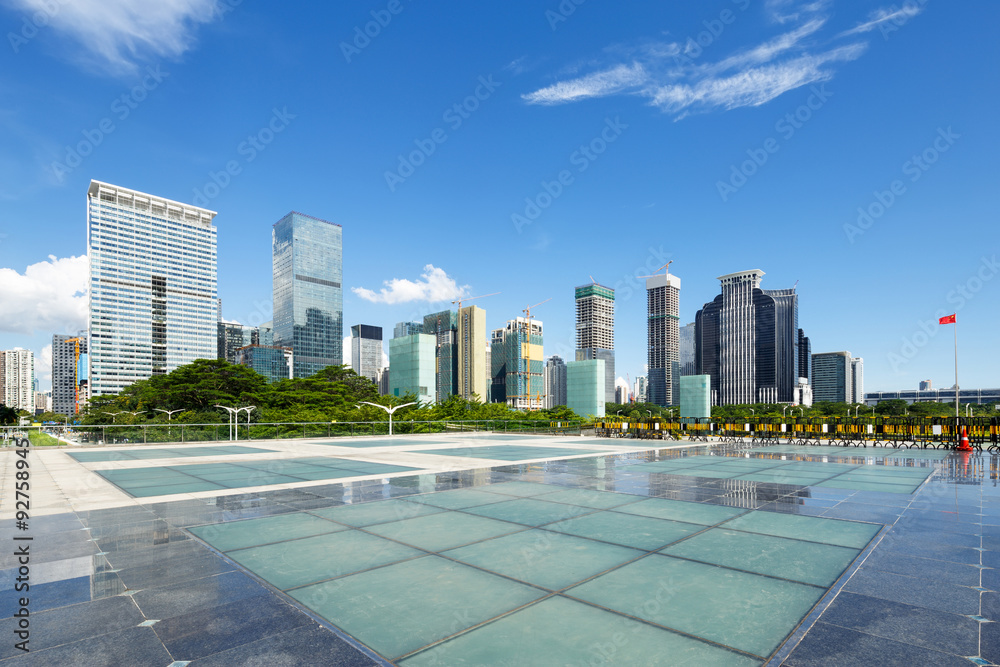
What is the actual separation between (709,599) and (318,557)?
189 inches

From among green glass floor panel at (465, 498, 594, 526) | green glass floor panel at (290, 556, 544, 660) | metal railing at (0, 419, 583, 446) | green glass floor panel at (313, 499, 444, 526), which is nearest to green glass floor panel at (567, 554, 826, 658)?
green glass floor panel at (290, 556, 544, 660)

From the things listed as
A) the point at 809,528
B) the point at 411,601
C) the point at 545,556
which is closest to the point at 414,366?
the point at 809,528

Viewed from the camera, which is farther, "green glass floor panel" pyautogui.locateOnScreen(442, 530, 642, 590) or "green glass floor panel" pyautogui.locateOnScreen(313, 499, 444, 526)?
"green glass floor panel" pyautogui.locateOnScreen(313, 499, 444, 526)

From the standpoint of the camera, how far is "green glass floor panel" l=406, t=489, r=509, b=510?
416 inches

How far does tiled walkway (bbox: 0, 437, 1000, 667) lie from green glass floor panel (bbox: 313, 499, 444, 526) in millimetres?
74

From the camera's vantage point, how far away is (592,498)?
11250 millimetres

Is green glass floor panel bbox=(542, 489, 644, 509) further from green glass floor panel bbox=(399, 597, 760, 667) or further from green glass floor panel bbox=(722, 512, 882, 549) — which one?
green glass floor panel bbox=(399, 597, 760, 667)

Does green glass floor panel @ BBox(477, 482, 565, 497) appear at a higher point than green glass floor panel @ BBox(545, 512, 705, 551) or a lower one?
lower

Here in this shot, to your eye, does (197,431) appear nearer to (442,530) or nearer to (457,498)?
(457,498)

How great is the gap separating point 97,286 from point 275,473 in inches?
9320

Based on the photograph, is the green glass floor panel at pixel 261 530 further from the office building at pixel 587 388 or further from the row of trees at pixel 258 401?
the office building at pixel 587 388

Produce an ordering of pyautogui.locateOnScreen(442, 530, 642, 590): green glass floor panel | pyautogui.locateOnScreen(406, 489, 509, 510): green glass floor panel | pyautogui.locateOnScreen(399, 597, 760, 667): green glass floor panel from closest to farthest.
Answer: pyautogui.locateOnScreen(399, 597, 760, 667): green glass floor panel
pyautogui.locateOnScreen(442, 530, 642, 590): green glass floor panel
pyautogui.locateOnScreen(406, 489, 509, 510): green glass floor panel

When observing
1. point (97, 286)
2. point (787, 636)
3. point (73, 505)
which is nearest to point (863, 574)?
point (787, 636)

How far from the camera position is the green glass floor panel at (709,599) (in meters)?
4.61
